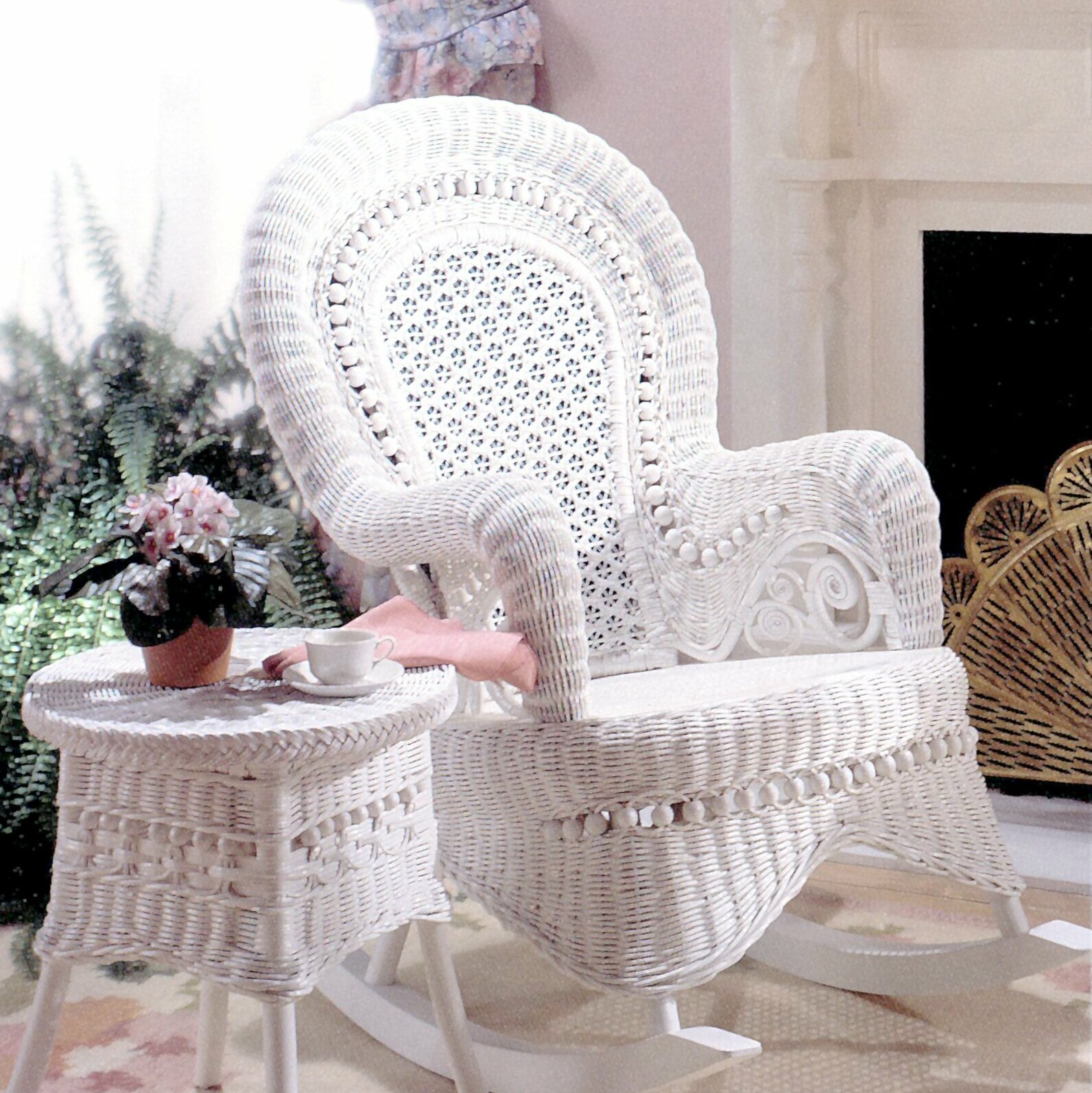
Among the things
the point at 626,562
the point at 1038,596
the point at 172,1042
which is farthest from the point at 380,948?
the point at 1038,596

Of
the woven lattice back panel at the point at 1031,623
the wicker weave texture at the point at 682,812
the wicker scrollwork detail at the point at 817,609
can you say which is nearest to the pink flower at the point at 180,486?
the wicker weave texture at the point at 682,812

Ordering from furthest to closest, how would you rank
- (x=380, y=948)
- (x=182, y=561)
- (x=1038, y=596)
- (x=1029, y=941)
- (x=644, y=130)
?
(x=644, y=130)
(x=1038, y=596)
(x=380, y=948)
(x=1029, y=941)
(x=182, y=561)

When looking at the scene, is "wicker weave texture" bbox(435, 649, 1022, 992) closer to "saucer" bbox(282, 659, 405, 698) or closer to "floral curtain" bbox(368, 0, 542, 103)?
"saucer" bbox(282, 659, 405, 698)

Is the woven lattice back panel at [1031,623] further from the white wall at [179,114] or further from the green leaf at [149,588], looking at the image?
the green leaf at [149,588]

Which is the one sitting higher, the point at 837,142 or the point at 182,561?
the point at 837,142

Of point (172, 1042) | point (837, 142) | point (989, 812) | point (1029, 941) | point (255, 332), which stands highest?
point (837, 142)

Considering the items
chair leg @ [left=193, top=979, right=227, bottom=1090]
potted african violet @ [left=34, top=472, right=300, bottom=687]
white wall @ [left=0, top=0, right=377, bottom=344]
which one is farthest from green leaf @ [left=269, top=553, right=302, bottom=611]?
white wall @ [left=0, top=0, right=377, bottom=344]

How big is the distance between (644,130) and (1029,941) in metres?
1.46

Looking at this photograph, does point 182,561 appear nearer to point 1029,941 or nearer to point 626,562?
point 626,562

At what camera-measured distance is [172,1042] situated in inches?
70.8

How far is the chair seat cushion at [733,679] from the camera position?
62.7 inches

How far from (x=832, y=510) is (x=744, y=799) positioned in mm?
444

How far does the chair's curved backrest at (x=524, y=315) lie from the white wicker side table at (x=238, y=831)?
20.9 inches

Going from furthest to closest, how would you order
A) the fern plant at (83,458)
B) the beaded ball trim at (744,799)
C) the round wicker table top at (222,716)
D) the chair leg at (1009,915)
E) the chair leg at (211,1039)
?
the fern plant at (83,458)
the chair leg at (1009,915)
the chair leg at (211,1039)
the beaded ball trim at (744,799)
the round wicker table top at (222,716)
